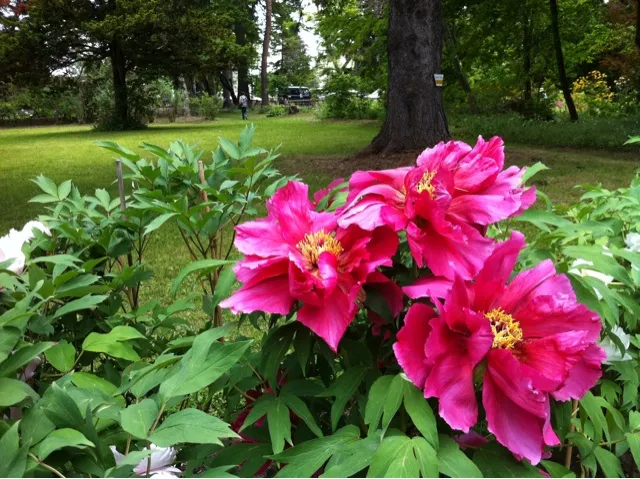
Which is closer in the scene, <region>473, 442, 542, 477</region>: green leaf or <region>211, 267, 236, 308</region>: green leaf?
<region>473, 442, 542, 477</region>: green leaf

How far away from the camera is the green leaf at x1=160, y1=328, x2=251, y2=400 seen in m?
0.58

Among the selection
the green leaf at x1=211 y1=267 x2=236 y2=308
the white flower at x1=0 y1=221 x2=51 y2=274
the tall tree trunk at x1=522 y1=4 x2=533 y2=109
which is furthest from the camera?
the tall tree trunk at x1=522 y1=4 x2=533 y2=109

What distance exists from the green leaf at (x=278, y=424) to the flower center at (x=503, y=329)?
24 cm

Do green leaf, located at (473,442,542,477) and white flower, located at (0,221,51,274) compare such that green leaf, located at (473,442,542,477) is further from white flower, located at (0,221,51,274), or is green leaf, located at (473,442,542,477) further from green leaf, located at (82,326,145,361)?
white flower, located at (0,221,51,274)

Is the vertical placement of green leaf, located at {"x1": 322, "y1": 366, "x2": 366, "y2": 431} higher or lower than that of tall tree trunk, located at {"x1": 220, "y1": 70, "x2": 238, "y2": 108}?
lower

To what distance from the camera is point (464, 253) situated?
619mm

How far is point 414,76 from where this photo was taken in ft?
25.3

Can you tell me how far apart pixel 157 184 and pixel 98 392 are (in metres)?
0.68

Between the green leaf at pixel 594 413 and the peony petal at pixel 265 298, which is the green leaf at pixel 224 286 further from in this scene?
the green leaf at pixel 594 413

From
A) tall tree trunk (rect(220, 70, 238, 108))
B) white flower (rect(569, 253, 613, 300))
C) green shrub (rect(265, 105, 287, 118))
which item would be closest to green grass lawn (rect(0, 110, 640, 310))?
white flower (rect(569, 253, 613, 300))

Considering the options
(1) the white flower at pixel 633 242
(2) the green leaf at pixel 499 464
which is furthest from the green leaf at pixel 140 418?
(1) the white flower at pixel 633 242

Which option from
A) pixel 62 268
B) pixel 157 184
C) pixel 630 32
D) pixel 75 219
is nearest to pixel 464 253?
pixel 62 268

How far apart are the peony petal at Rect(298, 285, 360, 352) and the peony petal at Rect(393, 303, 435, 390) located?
0.06m

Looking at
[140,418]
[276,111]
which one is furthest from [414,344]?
[276,111]
